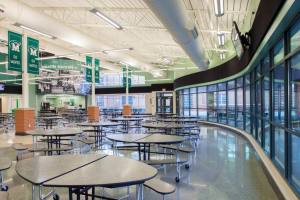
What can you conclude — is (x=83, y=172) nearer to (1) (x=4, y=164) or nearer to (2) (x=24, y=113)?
(1) (x=4, y=164)

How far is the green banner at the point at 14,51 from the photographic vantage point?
9.04 m

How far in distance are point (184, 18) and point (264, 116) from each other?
2924 millimetres

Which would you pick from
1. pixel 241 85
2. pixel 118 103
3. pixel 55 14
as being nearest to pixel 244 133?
pixel 241 85

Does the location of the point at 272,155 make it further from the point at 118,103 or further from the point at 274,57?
the point at 118,103

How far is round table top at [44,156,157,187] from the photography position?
1.91 metres

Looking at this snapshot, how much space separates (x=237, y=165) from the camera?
5469mm

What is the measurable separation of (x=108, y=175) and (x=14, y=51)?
863 cm

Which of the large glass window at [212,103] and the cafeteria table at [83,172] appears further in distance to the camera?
the large glass window at [212,103]

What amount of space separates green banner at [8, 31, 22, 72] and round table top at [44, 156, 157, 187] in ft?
26.4

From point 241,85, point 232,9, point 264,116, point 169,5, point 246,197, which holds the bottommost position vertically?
point 246,197

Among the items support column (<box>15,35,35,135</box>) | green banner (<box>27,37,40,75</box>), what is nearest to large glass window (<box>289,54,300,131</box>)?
green banner (<box>27,37,40,75</box>)

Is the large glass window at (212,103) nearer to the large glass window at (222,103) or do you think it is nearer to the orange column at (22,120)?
the large glass window at (222,103)

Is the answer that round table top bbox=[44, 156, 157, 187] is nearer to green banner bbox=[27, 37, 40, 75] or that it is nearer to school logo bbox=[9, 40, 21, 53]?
school logo bbox=[9, 40, 21, 53]

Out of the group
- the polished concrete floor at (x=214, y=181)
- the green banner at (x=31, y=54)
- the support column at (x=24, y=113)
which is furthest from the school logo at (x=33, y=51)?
the polished concrete floor at (x=214, y=181)
